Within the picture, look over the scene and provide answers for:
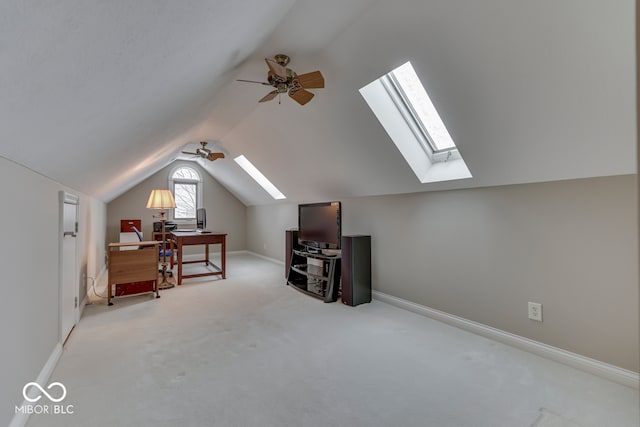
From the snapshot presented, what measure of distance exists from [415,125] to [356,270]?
1.78 m

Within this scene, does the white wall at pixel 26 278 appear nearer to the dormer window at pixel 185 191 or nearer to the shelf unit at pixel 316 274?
the shelf unit at pixel 316 274

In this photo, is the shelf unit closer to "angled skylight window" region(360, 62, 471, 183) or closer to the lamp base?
"angled skylight window" region(360, 62, 471, 183)

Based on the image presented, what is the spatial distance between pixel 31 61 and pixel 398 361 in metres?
2.48

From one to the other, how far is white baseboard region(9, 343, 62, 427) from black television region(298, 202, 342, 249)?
281 centimetres

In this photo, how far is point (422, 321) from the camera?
296cm

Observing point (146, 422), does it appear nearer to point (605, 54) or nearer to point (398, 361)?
point (398, 361)

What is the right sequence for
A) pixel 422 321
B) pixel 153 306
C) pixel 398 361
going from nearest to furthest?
1. pixel 398 361
2. pixel 422 321
3. pixel 153 306

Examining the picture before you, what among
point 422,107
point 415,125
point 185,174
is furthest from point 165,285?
point 422,107

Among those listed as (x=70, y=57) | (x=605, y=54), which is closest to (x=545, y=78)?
(x=605, y=54)

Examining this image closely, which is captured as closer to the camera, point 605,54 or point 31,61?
point 31,61

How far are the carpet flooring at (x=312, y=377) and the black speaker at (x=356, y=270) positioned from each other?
1.29 feet

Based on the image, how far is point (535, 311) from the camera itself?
2271mm

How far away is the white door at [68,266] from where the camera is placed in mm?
2264

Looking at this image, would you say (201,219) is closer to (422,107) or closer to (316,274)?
(316,274)
